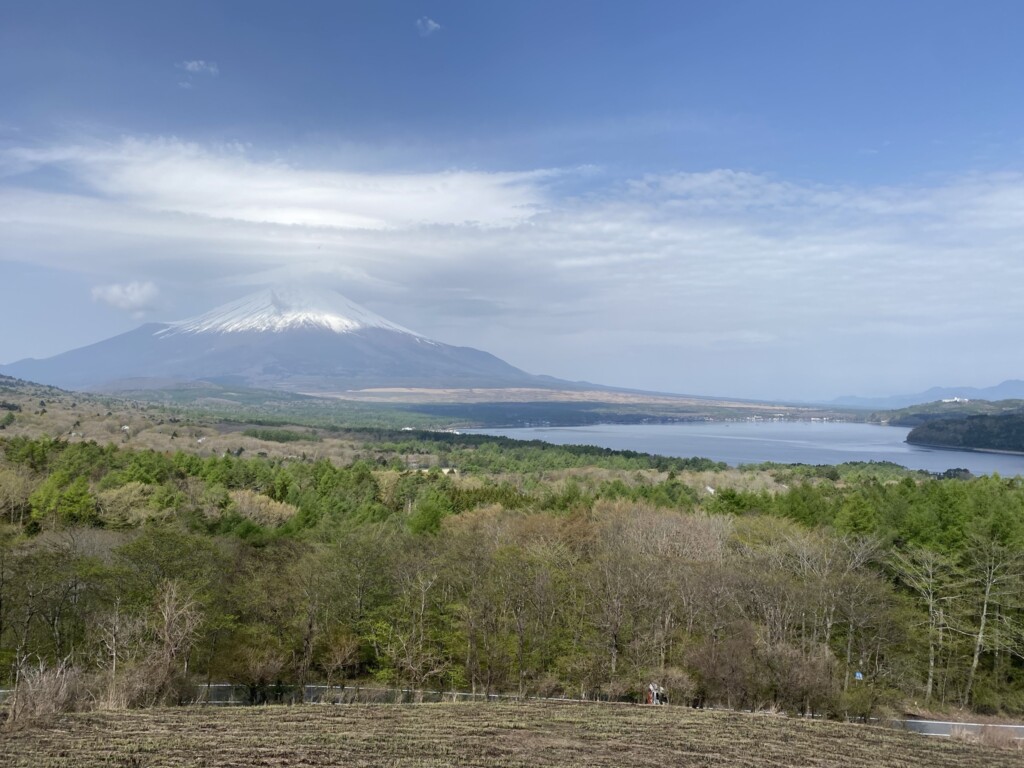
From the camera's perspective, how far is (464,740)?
1389 centimetres

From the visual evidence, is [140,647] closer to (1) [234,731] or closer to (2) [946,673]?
(1) [234,731]

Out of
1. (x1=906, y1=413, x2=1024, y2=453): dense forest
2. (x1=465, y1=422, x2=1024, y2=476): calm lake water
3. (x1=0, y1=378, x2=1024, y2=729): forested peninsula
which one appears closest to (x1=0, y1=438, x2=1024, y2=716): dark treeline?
(x1=0, y1=378, x2=1024, y2=729): forested peninsula

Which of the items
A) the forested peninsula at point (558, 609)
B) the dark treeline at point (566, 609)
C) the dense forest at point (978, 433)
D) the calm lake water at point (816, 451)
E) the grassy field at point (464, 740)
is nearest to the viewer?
the grassy field at point (464, 740)

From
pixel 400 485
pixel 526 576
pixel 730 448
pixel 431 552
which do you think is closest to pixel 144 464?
pixel 400 485

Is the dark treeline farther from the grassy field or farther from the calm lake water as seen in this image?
the calm lake water

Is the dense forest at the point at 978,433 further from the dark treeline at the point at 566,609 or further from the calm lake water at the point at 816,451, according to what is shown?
the dark treeline at the point at 566,609

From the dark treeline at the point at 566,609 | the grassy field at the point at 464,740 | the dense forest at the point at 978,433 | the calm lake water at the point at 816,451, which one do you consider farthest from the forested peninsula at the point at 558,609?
the dense forest at the point at 978,433

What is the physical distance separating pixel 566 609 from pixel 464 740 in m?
10.8

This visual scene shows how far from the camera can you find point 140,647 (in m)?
18.9

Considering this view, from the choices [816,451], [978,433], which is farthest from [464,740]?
[978,433]

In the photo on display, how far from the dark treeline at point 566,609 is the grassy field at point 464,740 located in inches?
101

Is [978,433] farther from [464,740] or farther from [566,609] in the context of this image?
[464,740]

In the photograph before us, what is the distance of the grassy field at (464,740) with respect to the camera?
12.4 m

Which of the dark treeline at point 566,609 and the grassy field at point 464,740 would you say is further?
the dark treeline at point 566,609
